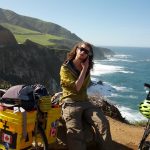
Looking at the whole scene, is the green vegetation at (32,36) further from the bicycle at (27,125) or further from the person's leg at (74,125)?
the bicycle at (27,125)

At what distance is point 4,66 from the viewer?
237ft

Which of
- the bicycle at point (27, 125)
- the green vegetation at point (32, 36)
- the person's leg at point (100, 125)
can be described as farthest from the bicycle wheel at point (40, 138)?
the green vegetation at point (32, 36)

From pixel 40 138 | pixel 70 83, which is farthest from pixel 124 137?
pixel 40 138

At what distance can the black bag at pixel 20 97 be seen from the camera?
20.2 ft

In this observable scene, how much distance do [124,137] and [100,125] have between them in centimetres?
314

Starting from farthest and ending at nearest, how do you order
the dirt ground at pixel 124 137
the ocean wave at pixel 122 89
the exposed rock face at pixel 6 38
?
the ocean wave at pixel 122 89 < the exposed rock face at pixel 6 38 < the dirt ground at pixel 124 137

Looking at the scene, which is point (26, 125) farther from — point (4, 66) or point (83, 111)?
point (4, 66)

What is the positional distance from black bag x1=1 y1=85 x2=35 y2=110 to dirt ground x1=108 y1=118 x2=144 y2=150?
3083 mm

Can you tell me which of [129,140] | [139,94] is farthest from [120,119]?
[139,94]

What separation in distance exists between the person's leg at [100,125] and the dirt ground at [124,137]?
5.22 ft

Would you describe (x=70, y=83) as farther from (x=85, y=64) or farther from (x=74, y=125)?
(x=74, y=125)

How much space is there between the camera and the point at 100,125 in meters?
7.09

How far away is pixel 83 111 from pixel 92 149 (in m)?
1.26

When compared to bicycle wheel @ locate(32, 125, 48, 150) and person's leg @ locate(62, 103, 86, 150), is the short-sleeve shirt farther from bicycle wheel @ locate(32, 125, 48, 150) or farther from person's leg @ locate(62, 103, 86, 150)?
bicycle wheel @ locate(32, 125, 48, 150)
